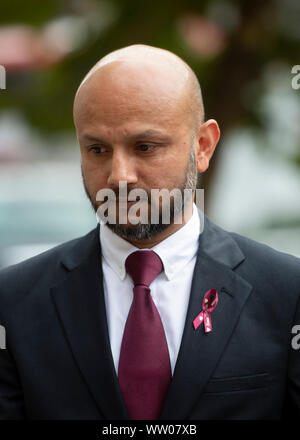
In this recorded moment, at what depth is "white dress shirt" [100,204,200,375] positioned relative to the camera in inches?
71.7

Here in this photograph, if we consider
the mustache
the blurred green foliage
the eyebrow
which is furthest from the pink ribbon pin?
the blurred green foliage

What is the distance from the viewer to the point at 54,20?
321cm

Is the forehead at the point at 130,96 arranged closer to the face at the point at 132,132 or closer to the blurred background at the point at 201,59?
the face at the point at 132,132

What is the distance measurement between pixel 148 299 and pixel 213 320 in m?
0.18

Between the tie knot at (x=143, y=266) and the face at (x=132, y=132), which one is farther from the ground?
the face at (x=132, y=132)

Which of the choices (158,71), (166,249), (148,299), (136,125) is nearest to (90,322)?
(148,299)

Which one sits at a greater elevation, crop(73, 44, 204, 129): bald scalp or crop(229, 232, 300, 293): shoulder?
crop(73, 44, 204, 129): bald scalp

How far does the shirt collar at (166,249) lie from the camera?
6.12 ft

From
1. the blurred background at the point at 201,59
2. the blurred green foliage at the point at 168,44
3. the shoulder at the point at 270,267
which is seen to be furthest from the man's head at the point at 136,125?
the blurred green foliage at the point at 168,44

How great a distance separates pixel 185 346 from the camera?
5.76ft

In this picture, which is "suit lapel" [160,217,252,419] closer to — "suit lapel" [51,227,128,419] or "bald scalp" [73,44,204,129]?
"suit lapel" [51,227,128,419]

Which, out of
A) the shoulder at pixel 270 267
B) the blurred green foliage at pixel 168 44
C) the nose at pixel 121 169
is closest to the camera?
the nose at pixel 121 169

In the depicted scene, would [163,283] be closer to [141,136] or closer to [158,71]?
[141,136]
